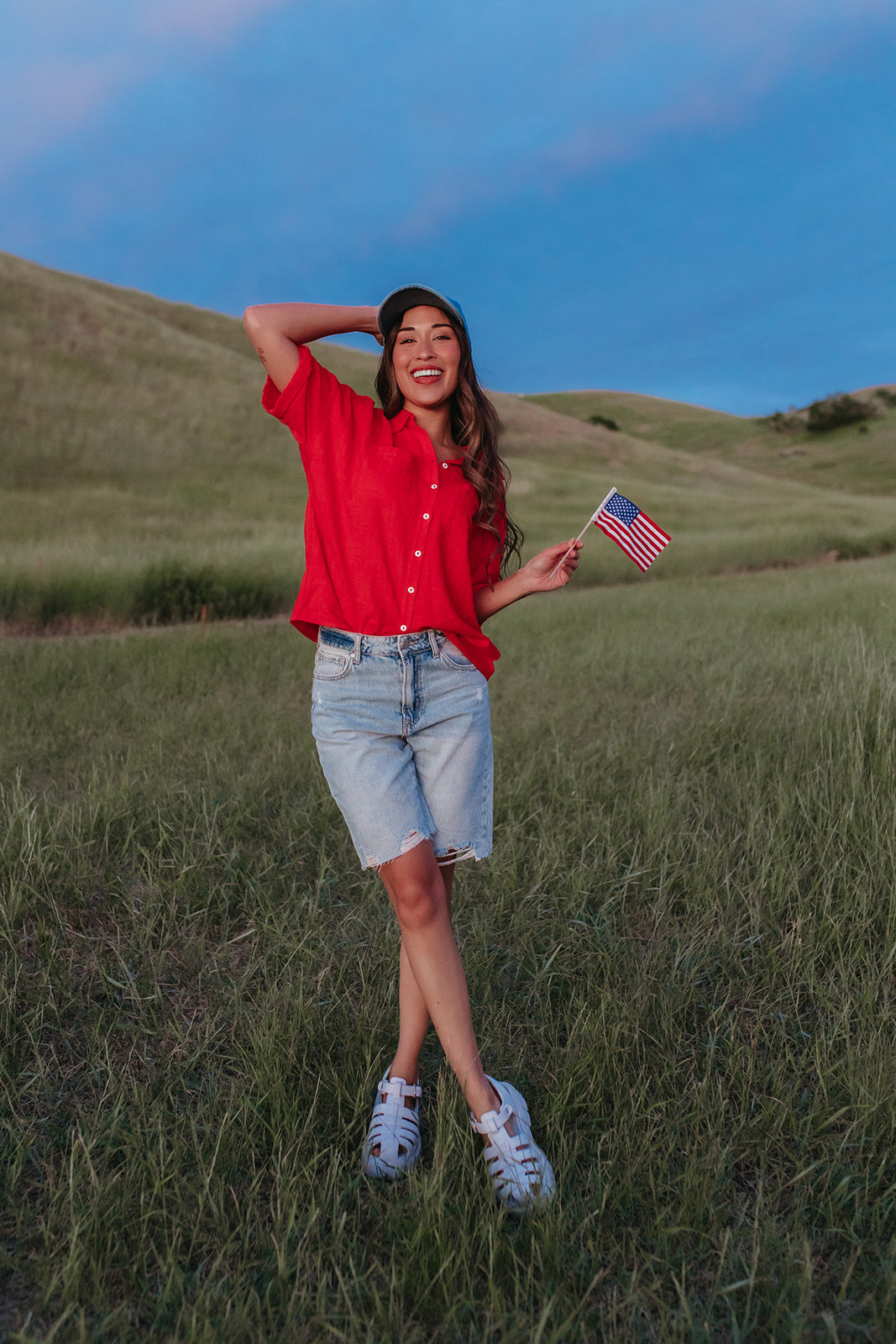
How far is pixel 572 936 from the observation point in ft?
9.94

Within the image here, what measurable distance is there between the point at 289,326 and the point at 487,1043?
199cm

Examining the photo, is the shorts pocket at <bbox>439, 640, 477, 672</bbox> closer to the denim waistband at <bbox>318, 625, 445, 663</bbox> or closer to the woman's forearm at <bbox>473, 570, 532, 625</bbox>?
the denim waistband at <bbox>318, 625, 445, 663</bbox>

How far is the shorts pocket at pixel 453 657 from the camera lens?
2137 mm

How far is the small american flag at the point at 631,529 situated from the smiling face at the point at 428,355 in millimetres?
736

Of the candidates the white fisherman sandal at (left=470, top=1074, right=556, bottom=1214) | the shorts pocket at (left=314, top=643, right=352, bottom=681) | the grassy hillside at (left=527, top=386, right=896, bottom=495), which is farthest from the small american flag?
the grassy hillside at (left=527, top=386, right=896, bottom=495)

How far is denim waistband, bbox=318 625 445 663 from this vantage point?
6.83ft

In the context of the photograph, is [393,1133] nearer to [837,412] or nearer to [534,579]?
[534,579]

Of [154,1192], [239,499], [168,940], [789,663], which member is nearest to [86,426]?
[239,499]

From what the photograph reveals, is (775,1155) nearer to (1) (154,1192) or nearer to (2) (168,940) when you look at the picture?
(1) (154,1192)

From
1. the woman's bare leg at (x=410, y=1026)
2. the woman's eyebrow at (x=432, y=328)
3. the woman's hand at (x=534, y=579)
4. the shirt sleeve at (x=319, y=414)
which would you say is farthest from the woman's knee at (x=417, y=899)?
the woman's eyebrow at (x=432, y=328)

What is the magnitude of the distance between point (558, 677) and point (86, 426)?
1408 centimetres

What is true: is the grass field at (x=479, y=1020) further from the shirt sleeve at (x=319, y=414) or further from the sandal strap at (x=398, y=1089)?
the shirt sleeve at (x=319, y=414)

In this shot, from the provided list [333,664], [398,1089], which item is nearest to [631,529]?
[333,664]

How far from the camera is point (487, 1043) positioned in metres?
2.52
